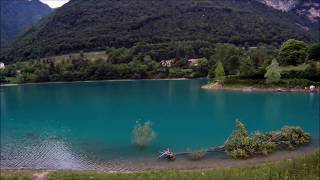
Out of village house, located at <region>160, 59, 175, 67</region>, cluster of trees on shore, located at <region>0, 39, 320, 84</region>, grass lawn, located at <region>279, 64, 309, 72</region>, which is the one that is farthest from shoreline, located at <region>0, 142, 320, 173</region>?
village house, located at <region>160, 59, 175, 67</region>

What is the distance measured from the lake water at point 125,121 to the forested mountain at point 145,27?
62.8 meters

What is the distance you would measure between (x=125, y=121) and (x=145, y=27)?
108m

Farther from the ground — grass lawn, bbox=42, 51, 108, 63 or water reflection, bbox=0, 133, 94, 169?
grass lawn, bbox=42, 51, 108, 63

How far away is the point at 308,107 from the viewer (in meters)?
50.1

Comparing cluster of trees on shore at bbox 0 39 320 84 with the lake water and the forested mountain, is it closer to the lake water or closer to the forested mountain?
the forested mountain

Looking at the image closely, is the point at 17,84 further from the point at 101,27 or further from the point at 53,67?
the point at 101,27

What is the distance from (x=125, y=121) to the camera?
45500mm

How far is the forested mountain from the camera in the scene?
13912cm

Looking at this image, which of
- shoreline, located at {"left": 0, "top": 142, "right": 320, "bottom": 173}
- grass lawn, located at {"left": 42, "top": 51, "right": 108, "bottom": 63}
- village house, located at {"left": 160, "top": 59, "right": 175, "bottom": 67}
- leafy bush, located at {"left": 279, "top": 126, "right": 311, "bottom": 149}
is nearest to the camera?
shoreline, located at {"left": 0, "top": 142, "right": 320, "bottom": 173}

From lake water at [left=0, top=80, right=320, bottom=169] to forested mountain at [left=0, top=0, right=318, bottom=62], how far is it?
6277 centimetres

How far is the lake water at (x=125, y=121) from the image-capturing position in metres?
30.9

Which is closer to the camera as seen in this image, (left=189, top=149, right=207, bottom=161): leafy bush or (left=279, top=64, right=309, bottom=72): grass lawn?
(left=189, top=149, right=207, bottom=161): leafy bush

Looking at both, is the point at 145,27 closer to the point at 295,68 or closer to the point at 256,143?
the point at 295,68

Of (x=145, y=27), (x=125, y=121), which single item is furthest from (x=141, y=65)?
(x=125, y=121)
